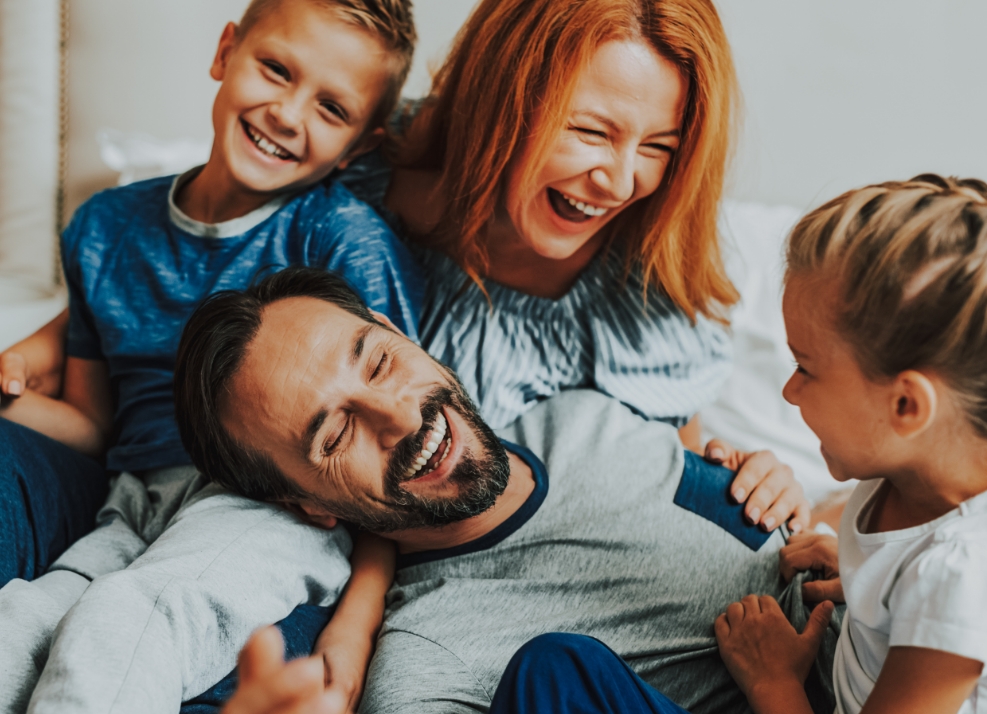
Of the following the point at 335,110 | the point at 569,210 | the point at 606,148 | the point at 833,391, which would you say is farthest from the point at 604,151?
the point at 833,391

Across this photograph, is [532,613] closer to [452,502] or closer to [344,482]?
[452,502]

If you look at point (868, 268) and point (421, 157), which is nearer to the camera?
point (868, 268)

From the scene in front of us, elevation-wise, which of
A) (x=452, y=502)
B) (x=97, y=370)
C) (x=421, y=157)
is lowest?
(x=97, y=370)

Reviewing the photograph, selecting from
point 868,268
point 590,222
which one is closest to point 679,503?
point 590,222

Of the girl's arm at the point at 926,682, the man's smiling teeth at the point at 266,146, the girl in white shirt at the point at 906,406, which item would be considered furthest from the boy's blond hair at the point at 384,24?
the girl's arm at the point at 926,682

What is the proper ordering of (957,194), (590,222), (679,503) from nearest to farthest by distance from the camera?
(957,194), (679,503), (590,222)

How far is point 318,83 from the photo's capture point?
4.31ft

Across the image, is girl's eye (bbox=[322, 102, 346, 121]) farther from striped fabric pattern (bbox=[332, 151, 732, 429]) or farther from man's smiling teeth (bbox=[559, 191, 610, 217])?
man's smiling teeth (bbox=[559, 191, 610, 217])

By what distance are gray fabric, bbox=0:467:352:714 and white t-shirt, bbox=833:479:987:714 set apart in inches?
25.9

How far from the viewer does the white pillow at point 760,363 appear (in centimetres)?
159

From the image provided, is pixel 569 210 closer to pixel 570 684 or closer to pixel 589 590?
pixel 589 590

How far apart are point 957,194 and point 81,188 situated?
6.04 feet

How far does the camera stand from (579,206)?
129cm

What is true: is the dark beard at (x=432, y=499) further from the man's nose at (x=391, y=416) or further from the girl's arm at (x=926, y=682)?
the girl's arm at (x=926, y=682)
